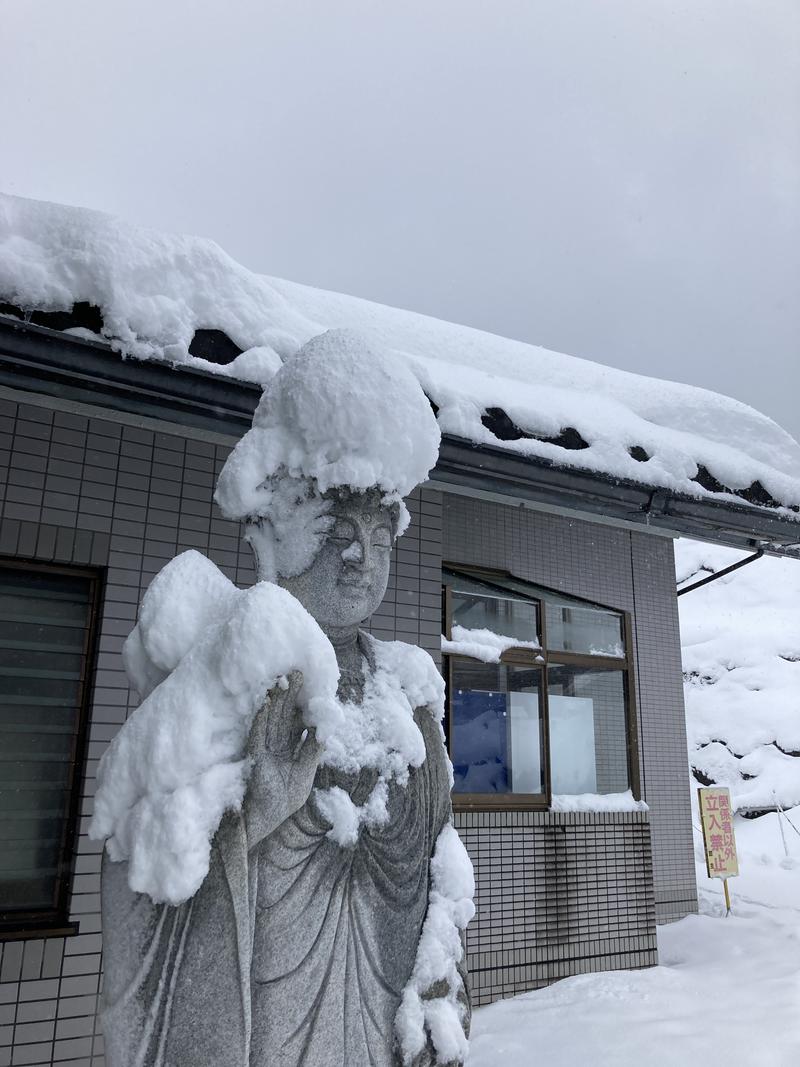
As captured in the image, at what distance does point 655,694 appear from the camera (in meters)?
8.10

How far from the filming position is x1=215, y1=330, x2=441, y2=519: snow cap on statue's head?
1.79 metres

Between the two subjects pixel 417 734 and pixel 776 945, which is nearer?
pixel 417 734

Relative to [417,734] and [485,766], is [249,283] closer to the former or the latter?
[417,734]

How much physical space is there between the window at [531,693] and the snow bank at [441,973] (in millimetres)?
3973

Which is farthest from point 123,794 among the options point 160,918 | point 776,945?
point 776,945

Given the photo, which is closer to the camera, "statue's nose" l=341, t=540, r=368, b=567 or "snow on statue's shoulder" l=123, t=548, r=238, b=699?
"snow on statue's shoulder" l=123, t=548, r=238, b=699

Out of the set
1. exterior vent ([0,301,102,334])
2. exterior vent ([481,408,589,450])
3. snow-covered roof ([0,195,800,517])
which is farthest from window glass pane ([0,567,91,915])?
exterior vent ([481,408,589,450])

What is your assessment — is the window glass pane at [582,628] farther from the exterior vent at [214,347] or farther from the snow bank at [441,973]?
the snow bank at [441,973]

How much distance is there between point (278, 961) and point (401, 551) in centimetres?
352

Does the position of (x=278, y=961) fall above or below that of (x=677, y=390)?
below

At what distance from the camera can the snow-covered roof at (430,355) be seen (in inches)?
118

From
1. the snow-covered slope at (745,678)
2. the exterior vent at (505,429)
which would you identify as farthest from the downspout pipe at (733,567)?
the snow-covered slope at (745,678)

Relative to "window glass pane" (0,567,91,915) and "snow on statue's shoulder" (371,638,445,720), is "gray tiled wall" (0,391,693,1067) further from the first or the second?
"snow on statue's shoulder" (371,638,445,720)

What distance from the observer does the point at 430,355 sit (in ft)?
16.2
